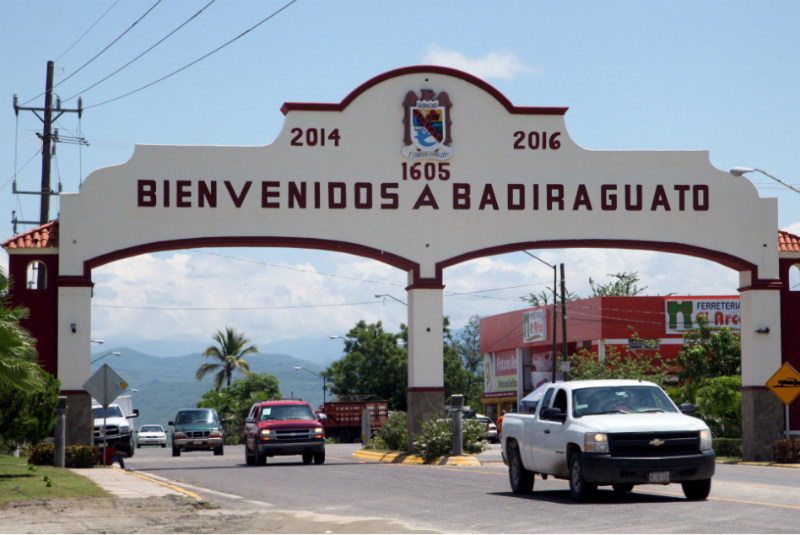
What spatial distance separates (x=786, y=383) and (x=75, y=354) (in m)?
20.7

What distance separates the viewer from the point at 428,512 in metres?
14.6

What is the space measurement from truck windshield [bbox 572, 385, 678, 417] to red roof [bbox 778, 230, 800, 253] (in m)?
18.6

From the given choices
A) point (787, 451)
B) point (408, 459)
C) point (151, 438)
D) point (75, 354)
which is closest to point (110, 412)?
point (75, 354)

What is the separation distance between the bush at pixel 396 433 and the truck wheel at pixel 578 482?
62.2 ft

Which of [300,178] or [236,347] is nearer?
[300,178]

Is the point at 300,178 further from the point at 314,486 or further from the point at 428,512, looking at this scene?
the point at 428,512

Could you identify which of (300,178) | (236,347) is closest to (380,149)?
(300,178)

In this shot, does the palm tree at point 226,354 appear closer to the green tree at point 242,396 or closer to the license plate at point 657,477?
the green tree at point 242,396

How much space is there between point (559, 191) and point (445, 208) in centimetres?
362

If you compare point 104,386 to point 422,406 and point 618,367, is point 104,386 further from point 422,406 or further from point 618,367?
point 618,367

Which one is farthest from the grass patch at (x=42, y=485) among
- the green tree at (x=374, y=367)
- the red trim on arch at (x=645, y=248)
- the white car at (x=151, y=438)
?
the green tree at (x=374, y=367)

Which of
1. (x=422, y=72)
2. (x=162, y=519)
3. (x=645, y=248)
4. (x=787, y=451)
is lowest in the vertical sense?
(x=787, y=451)

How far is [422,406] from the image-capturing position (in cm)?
3116

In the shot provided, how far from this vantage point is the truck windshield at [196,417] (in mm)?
41156
